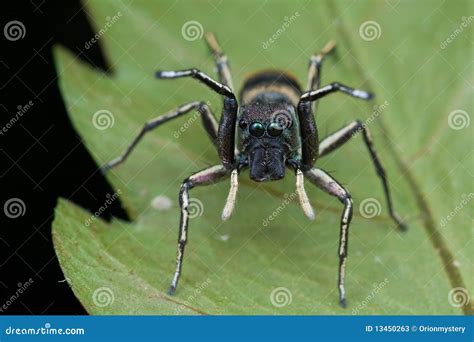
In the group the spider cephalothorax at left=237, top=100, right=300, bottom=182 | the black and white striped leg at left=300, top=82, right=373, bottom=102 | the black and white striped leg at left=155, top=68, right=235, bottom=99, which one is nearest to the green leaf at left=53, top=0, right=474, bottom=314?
the spider cephalothorax at left=237, top=100, right=300, bottom=182

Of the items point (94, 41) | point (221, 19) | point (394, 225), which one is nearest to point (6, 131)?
point (94, 41)

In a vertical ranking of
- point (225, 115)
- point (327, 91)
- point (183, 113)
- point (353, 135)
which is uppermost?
point (327, 91)

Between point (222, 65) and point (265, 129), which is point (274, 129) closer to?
point (265, 129)

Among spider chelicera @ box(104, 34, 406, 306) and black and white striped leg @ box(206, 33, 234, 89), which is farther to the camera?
black and white striped leg @ box(206, 33, 234, 89)

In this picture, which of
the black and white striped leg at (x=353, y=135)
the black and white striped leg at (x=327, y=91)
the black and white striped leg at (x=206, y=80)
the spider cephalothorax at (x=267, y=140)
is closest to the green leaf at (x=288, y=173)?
the black and white striped leg at (x=353, y=135)

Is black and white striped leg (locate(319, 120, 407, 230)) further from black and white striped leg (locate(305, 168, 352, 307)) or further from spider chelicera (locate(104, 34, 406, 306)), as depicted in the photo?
black and white striped leg (locate(305, 168, 352, 307))

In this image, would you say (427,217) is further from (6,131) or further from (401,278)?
(6,131)

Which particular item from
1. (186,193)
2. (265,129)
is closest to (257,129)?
(265,129)
